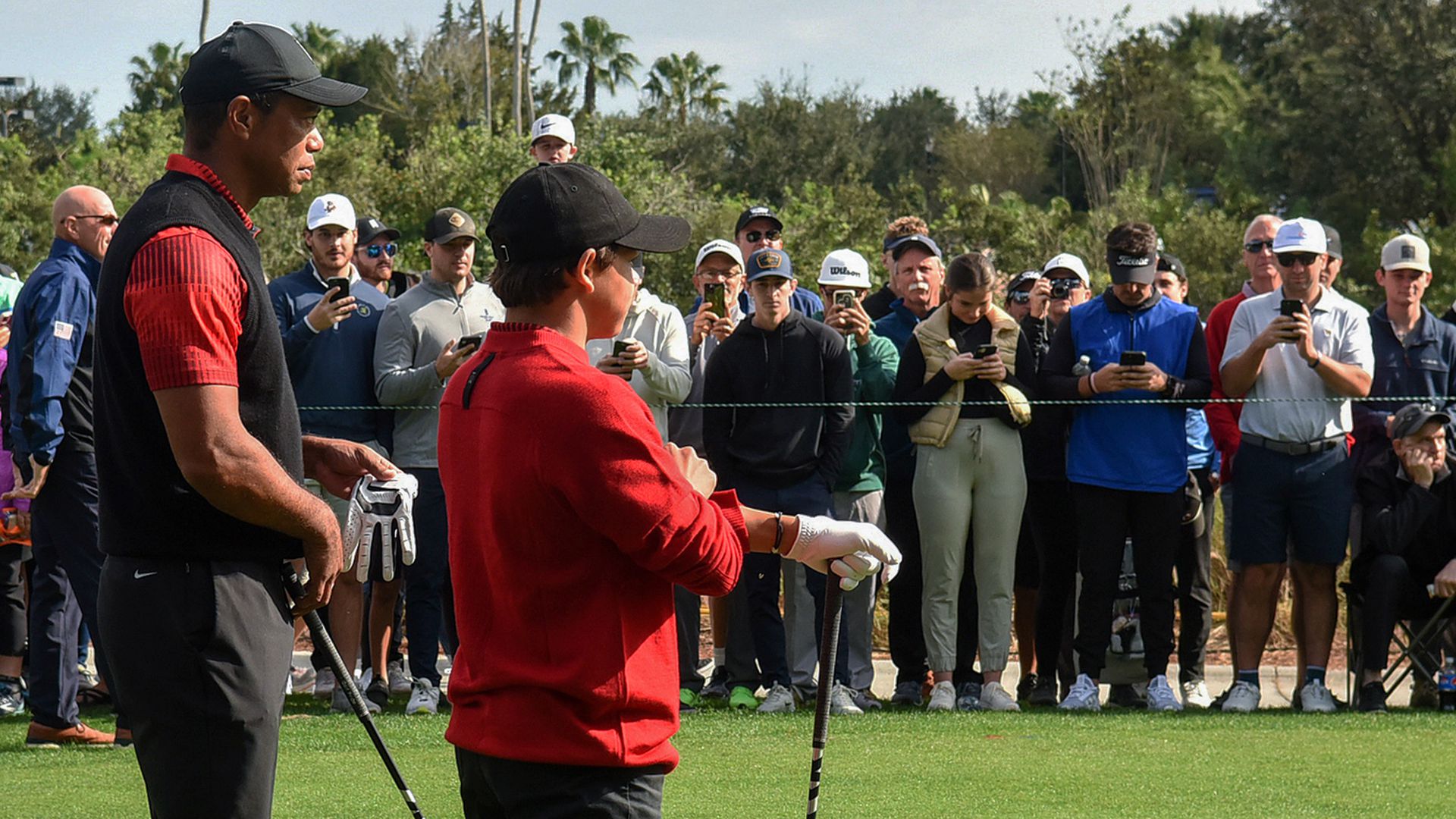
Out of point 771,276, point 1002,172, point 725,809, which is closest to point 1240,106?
point 1002,172

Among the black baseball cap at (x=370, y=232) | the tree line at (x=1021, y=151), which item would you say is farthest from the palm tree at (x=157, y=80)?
the black baseball cap at (x=370, y=232)

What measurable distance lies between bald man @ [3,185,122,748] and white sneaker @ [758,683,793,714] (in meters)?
3.37

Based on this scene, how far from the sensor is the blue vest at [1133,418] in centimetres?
957

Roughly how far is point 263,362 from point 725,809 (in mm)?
3471

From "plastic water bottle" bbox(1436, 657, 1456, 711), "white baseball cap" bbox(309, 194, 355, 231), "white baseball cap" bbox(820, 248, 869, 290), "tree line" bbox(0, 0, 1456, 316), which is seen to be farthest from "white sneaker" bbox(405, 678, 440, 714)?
"tree line" bbox(0, 0, 1456, 316)

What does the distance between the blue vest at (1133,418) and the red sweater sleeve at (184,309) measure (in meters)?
6.82

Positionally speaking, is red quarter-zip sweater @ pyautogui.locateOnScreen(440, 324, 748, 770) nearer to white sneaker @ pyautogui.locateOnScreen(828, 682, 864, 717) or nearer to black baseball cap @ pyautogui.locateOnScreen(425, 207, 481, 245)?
white sneaker @ pyautogui.locateOnScreen(828, 682, 864, 717)

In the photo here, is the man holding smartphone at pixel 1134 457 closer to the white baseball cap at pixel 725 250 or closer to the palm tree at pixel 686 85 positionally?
the white baseball cap at pixel 725 250

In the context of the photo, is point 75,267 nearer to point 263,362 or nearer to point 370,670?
point 370,670

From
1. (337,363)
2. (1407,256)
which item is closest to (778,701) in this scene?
(337,363)

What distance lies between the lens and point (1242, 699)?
9516mm

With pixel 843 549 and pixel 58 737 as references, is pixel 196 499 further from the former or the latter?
pixel 58 737

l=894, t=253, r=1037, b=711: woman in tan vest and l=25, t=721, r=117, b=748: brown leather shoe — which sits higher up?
l=894, t=253, r=1037, b=711: woman in tan vest

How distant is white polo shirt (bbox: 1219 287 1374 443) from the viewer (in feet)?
31.3
